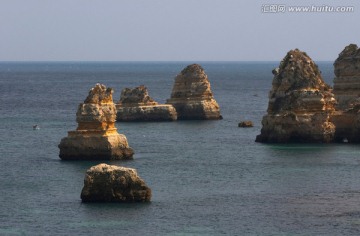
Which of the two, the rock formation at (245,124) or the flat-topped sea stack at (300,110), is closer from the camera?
the flat-topped sea stack at (300,110)

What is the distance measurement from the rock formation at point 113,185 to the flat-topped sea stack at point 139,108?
249ft

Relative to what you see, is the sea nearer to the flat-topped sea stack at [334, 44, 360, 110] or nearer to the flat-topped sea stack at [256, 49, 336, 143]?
the flat-topped sea stack at [256, 49, 336, 143]

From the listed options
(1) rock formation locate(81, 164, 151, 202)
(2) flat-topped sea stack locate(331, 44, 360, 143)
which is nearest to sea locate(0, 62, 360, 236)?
(1) rock formation locate(81, 164, 151, 202)

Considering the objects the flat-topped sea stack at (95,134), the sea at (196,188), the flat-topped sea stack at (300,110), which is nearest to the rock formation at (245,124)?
the sea at (196,188)

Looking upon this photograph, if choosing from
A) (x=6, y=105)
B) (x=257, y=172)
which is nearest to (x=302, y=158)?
(x=257, y=172)

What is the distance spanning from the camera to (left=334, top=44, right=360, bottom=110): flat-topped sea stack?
124 metres

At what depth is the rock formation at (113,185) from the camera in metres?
70.3

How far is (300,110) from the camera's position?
112312mm

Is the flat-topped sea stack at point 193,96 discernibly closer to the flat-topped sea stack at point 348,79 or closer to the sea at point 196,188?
the sea at point 196,188

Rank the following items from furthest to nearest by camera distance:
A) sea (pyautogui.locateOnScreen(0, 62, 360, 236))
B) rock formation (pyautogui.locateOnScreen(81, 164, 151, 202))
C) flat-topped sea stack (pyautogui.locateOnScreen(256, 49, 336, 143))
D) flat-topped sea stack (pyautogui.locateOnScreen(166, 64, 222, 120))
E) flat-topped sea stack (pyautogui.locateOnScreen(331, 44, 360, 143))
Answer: flat-topped sea stack (pyautogui.locateOnScreen(166, 64, 222, 120)), flat-topped sea stack (pyautogui.locateOnScreen(331, 44, 360, 143)), flat-topped sea stack (pyautogui.locateOnScreen(256, 49, 336, 143)), rock formation (pyautogui.locateOnScreen(81, 164, 151, 202)), sea (pyautogui.locateOnScreen(0, 62, 360, 236))

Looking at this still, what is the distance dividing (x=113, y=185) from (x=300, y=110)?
44565 mm

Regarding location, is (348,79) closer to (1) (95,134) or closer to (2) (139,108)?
(2) (139,108)

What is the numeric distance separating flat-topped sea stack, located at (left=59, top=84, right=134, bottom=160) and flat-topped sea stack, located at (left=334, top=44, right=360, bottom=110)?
36.9 metres

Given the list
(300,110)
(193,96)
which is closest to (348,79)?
(300,110)
